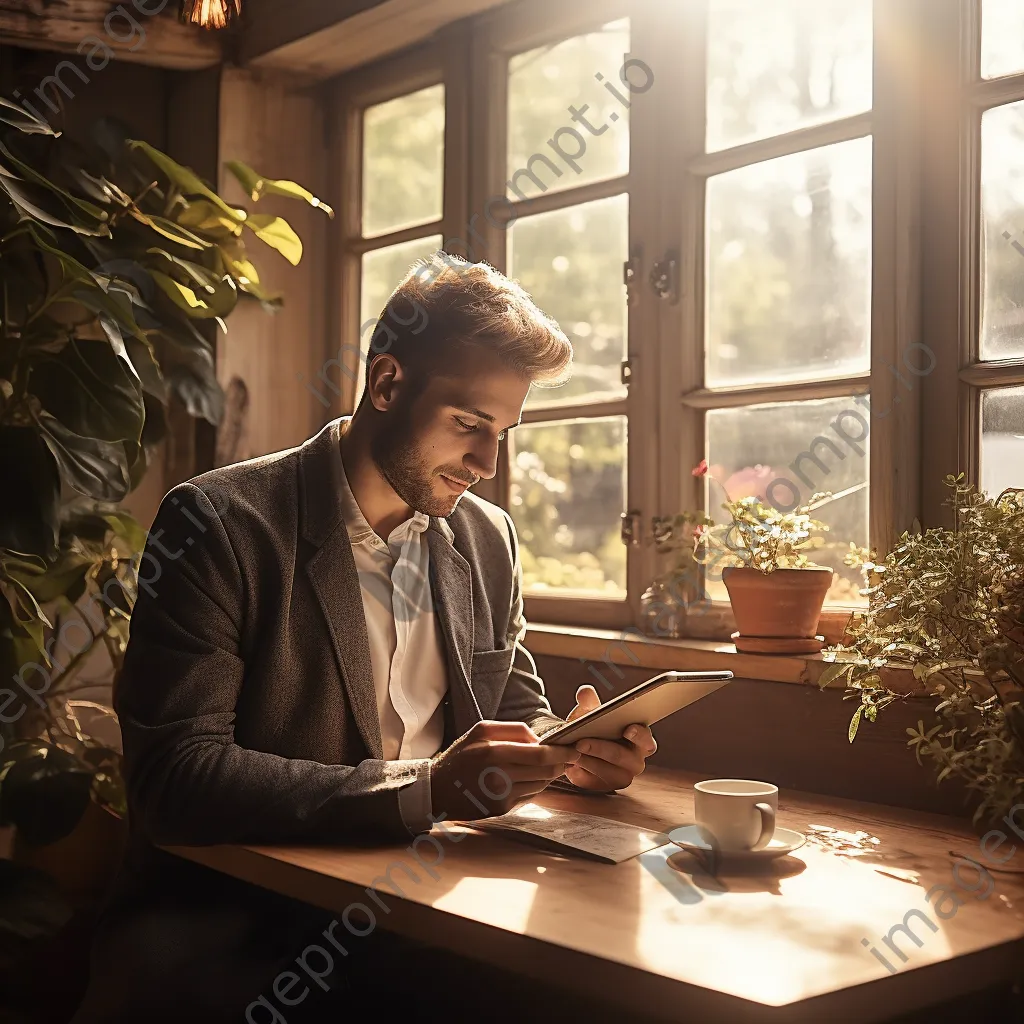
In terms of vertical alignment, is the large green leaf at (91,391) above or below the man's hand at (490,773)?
above

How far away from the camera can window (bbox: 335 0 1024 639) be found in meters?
2.02

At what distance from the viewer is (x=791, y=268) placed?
2328 millimetres

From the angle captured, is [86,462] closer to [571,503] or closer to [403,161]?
[571,503]

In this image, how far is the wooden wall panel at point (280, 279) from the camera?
3217mm

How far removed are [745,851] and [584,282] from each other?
1570mm

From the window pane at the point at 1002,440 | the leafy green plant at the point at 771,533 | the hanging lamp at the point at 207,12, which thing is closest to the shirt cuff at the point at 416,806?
the leafy green plant at the point at 771,533

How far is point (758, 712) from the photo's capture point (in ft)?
7.04

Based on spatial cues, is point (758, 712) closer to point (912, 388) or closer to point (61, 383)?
point (912, 388)

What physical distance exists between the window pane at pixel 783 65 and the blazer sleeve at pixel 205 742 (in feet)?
4.43

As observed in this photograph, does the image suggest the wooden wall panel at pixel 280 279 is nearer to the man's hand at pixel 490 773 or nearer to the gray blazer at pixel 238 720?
the gray blazer at pixel 238 720

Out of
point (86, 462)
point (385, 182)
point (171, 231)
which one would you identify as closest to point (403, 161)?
point (385, 182)

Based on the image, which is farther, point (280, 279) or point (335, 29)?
point (280, 279)

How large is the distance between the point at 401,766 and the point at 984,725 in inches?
30.6

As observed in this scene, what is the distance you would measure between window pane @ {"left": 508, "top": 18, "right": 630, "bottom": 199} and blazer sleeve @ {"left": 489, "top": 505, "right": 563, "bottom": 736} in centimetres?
99
